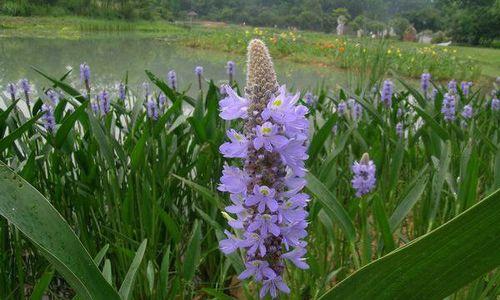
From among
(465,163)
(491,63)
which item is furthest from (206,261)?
(491,63)

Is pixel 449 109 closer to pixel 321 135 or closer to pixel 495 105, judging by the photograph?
pixel 495 105

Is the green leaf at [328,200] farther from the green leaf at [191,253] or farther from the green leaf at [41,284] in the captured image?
the green leaf at [41,284]

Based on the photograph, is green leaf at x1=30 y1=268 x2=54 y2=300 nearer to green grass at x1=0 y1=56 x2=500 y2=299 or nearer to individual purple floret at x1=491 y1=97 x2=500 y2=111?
green grass at x1=0 y1=56 x2=500 y2=299

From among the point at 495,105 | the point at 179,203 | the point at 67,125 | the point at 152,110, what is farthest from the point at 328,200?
the point at 495,105

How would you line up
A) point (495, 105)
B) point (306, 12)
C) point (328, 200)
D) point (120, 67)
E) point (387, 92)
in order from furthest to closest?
point (306, 12), point (120, 67), point (495, 105), point (387, 92), point (328, 200)

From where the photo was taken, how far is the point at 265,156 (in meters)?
0.71

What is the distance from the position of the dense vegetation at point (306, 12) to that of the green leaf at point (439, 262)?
19018mm

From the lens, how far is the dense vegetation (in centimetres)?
2691

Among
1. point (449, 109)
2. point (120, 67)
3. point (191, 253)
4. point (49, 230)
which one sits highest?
point (49, 230)

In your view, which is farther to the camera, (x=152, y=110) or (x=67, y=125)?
(x=152, y=110)

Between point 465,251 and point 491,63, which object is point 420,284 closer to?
point 465,251

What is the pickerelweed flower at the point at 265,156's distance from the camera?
2.27 ft

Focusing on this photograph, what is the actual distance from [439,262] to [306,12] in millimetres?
42883

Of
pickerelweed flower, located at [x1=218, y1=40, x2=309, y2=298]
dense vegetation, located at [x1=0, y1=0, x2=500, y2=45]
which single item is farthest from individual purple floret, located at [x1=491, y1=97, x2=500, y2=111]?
dense vegetation, located at [x1=0, y1=0, x2=500, y2=45]
